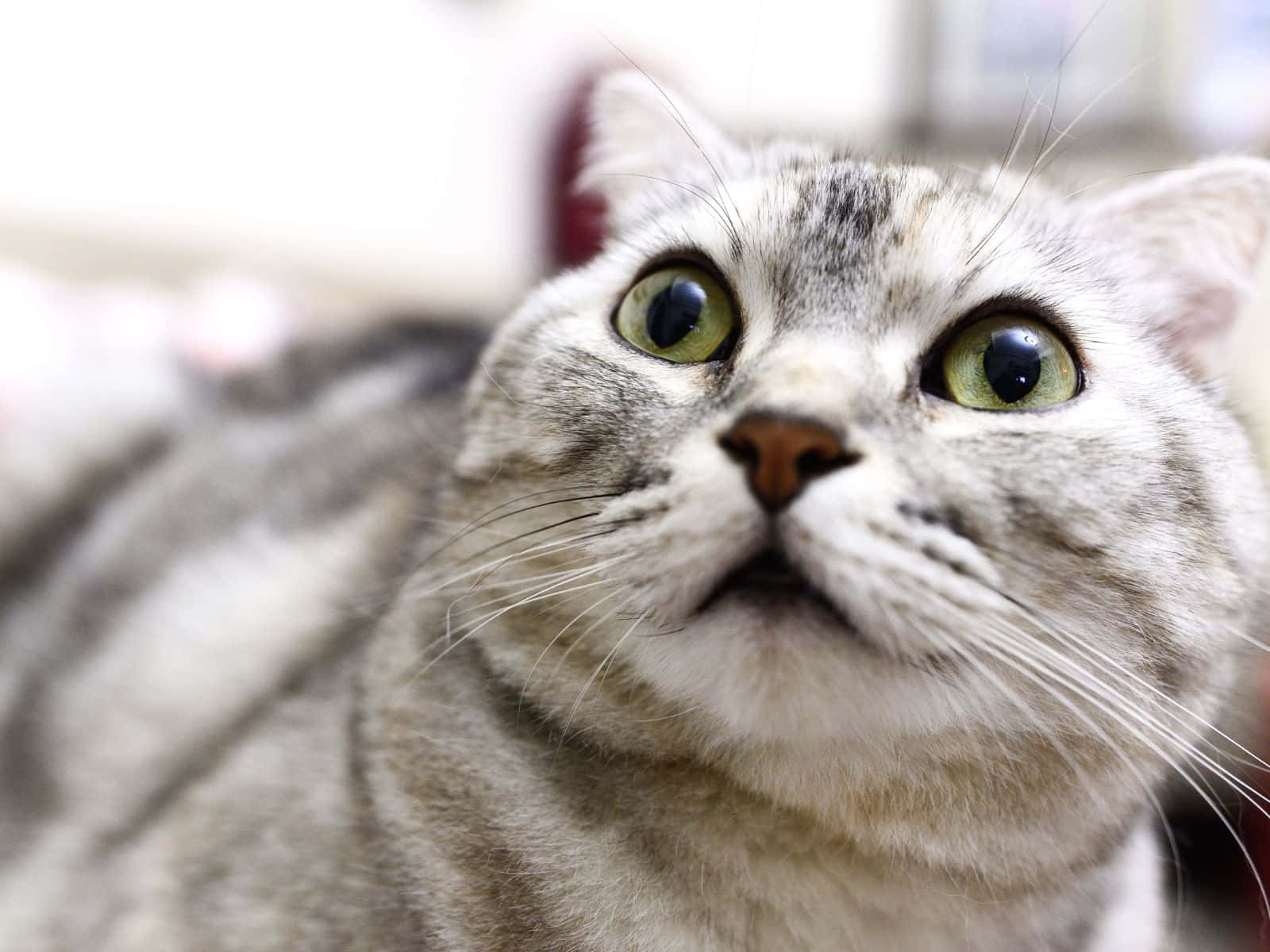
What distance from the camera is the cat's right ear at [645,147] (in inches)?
42.0

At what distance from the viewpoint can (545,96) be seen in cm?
271

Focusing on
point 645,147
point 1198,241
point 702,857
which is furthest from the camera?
point 645,147

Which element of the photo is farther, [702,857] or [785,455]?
[702,857]

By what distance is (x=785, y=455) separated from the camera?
639 mm

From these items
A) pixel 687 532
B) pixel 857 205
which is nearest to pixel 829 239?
pixel 857 205

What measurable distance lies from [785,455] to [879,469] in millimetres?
61

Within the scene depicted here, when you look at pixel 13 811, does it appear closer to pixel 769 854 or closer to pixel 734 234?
pixel 769 854

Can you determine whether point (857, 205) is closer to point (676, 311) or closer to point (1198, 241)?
point (676, 311)

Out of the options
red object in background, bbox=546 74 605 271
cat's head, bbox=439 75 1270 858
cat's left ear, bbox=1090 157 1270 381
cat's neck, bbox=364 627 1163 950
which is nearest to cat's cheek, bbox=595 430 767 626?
cat's head, bbox=439 75 1270 858

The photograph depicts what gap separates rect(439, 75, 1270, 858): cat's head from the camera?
2.15 feet

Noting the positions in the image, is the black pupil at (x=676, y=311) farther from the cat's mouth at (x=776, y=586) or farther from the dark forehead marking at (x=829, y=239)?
the cat's mouth at (x=776, y=586)

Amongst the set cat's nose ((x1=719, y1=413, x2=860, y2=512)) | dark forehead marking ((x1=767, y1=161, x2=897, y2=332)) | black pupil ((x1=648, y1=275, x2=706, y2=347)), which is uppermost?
dark forehead marking ((x1=767, y1=161, x2=897, y2=332))

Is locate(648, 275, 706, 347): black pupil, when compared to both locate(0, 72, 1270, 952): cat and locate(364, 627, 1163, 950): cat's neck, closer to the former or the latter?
locate(0, 72, 1270, 952): cat

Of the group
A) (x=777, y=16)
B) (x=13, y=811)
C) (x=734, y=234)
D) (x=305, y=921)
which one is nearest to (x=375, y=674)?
(x=305, y=921)
